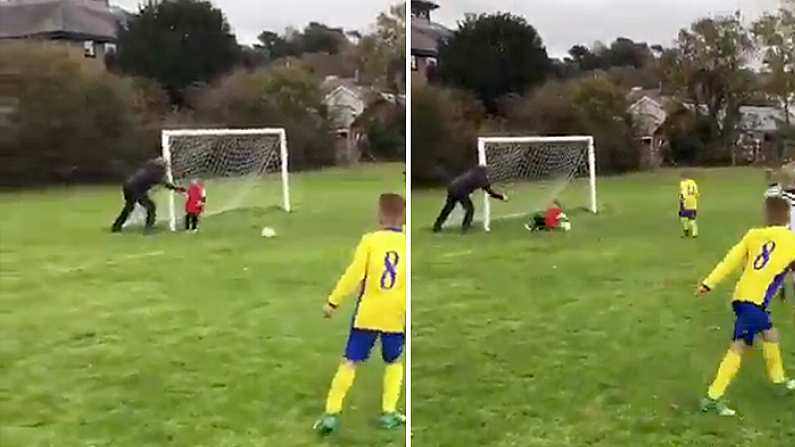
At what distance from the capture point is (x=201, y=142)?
2096 millimetres

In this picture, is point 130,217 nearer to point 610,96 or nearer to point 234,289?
point 234,289

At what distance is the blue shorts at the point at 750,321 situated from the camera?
7.37 feet

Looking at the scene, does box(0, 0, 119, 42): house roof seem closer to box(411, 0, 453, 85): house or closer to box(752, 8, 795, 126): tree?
box(411, 0, 453, 85): house

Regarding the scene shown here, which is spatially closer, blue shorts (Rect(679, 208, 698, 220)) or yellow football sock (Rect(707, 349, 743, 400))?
yellow football sock (Rect(707, 349, 743, 400))

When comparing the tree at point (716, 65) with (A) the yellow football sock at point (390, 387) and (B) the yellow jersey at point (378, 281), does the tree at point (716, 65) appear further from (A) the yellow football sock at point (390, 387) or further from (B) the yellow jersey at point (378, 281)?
(A) the yellow football sock at point (390, 387)

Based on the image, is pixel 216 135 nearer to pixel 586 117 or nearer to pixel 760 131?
pixel 586 117

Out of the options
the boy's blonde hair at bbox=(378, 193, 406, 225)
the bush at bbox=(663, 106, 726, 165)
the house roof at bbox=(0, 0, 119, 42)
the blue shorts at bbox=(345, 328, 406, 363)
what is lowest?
the blue shorts at bbox=(345, 328, 406, 363)

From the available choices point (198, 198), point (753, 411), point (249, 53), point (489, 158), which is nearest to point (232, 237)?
point (198, 198)

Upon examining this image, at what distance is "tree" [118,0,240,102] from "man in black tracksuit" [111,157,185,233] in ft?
0.50

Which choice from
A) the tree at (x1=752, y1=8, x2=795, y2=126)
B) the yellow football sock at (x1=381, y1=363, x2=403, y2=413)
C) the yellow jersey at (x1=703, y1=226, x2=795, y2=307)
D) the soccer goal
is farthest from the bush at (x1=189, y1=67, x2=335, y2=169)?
the tree at (x1=752, y1=8, x2=795, y2=126)

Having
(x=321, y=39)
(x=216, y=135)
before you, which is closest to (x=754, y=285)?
(x=321, y=39)

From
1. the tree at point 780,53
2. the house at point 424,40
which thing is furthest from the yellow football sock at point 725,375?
the house at point 424,40

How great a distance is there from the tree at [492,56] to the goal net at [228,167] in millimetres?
429

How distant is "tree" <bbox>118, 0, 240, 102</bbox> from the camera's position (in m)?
2.06
